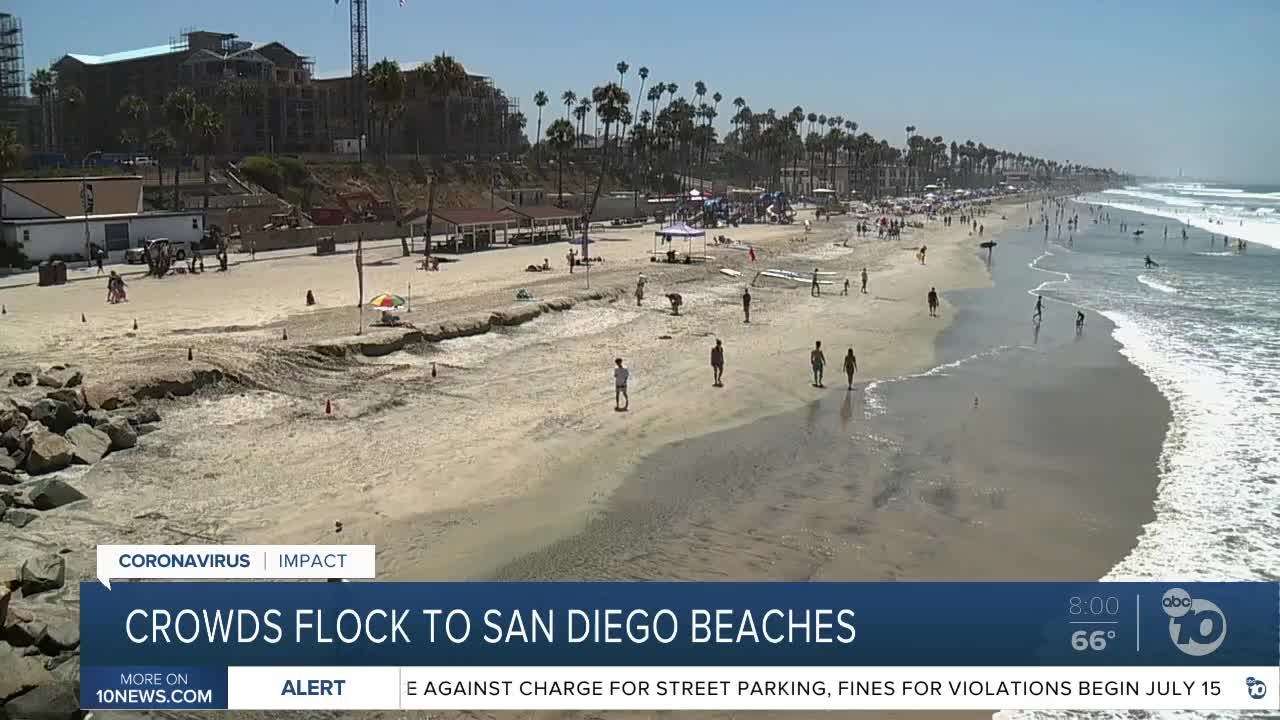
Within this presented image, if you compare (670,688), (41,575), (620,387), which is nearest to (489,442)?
(620,387)

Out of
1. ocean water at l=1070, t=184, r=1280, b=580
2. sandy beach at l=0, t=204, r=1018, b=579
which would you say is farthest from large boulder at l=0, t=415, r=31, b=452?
ocean water at l=1070, t=184, r=1280, b=580

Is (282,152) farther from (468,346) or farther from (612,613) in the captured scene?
(612,613)

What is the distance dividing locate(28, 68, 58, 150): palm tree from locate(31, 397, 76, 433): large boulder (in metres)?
75.3

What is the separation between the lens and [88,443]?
15.6 m

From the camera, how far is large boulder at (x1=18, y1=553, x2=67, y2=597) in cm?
1059

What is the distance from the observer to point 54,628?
9.30m

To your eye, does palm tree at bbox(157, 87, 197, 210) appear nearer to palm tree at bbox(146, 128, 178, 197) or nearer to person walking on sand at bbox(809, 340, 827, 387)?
palm tree at bbox(146, 128, 178, 197)

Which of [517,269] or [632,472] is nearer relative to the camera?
[632,472]

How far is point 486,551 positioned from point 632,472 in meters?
4.59

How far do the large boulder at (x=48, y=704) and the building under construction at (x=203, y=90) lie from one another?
3019 inches

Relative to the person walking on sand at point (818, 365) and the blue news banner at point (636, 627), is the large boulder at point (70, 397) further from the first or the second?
the person walking on sand at point (818, 365)

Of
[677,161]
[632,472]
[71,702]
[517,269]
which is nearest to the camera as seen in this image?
[71,702]

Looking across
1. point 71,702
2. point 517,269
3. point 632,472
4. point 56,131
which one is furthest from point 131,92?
point 71,702

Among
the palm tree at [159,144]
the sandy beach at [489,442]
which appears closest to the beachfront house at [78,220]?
the sandy beach at [489,442]
